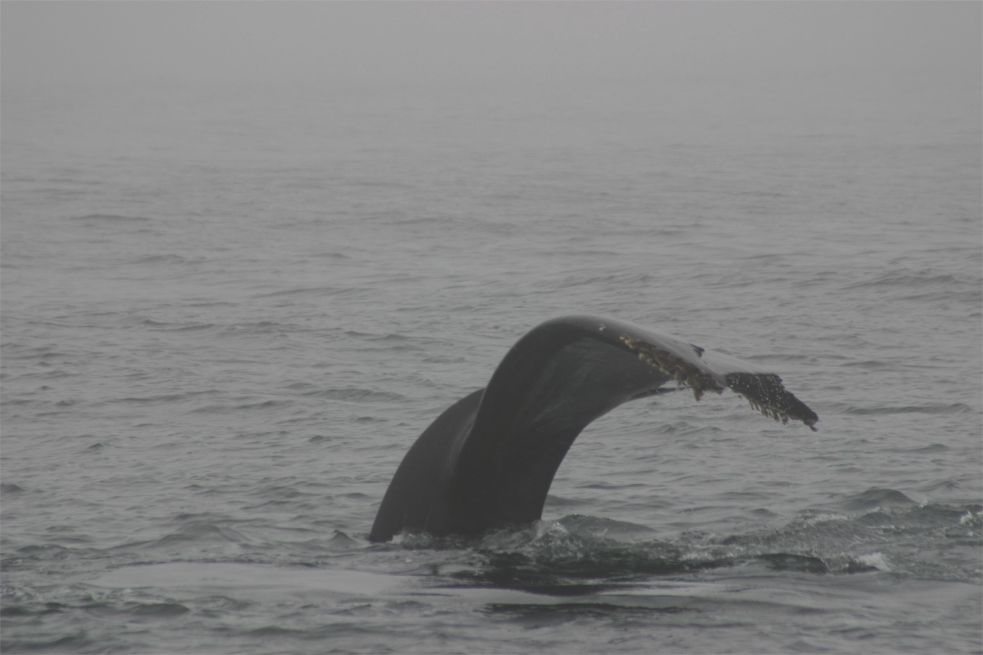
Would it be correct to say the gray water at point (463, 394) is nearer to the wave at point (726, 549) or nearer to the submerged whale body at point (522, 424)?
the wave at point (726, 549)

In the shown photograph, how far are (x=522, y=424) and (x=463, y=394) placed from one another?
5.96 metres

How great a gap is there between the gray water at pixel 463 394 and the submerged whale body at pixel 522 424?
18 centimetres

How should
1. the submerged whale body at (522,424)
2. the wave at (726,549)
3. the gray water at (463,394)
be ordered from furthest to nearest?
the wave at (726,549), the gray water at (463,394), the submerged whale body at (522,424)

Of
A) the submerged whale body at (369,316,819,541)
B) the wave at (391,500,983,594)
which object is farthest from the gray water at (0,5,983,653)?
the submerged whale body at (369,316,819,541)

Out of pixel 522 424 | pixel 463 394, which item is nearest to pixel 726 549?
pixel 522 424

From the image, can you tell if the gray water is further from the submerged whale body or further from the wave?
the submerged whale body

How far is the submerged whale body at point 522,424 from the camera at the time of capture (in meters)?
5.70

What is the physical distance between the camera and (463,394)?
12.2 meters

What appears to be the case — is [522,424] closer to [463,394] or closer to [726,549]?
[726,549]

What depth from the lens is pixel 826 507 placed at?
8570 millimetres

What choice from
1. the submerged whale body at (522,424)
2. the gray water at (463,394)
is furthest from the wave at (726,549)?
the submerged whale body at (522,424)

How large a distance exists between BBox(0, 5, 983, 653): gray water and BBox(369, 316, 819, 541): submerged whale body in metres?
0.18

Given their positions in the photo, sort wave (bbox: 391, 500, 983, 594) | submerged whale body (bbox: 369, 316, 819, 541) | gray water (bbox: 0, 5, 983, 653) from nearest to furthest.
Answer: submerged whale body (bbox: 369, 316, 819, 541) < gray water (bbox: 0, 5, 983, 653) < wave (bbox: 391, 500, 983, 594)

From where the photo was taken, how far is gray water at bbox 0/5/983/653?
6.05 meters
